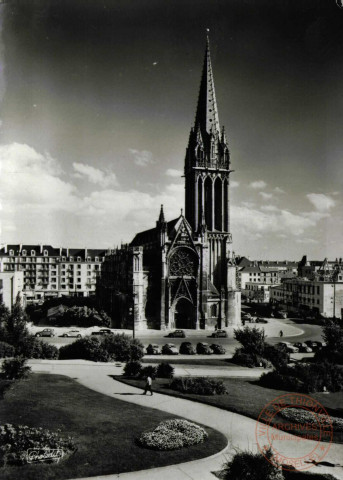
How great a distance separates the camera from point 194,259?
62.2m

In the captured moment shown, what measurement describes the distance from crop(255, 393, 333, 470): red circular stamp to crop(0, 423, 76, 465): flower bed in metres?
8.12

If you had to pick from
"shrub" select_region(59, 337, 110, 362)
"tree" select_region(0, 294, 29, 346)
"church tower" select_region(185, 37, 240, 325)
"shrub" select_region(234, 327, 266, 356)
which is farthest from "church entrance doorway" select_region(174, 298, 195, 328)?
"tree" select_region(0, 294, 29, 346)

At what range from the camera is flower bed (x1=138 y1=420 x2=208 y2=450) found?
1694 cm

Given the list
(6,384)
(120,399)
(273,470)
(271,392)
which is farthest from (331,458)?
(6,384)

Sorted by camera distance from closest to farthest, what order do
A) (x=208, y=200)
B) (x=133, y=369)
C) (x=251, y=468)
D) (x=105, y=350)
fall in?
(x=251, y=468) < (x=133, y=369) < (x=105, y=350) < (x=208, y=200)

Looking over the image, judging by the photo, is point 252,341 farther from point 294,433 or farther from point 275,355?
point 294,433

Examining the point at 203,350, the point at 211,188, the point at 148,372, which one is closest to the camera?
the point at 148,372

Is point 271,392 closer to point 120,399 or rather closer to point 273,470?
point 120,399

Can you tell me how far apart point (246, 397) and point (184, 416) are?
16.9 feet

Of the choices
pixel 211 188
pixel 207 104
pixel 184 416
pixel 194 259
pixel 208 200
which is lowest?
pixel 184 416

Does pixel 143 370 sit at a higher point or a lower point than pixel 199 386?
higher

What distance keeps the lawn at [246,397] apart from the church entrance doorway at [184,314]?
3222 centimetres

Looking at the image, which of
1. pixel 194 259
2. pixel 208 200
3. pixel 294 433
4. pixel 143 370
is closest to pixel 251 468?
pixel 294 433

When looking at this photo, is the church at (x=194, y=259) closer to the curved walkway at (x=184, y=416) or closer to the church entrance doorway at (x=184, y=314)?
the church entrance doorway at (x=184, y=314)
